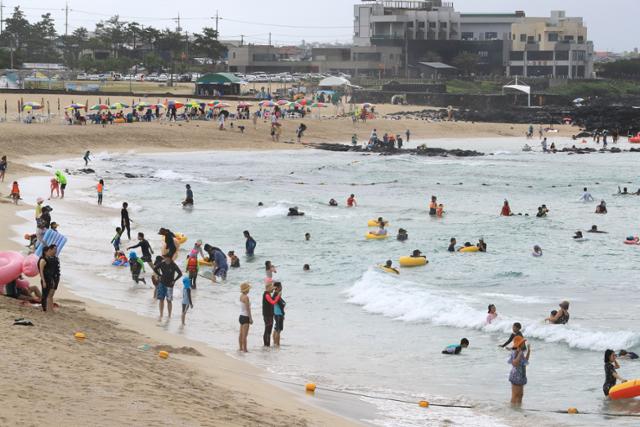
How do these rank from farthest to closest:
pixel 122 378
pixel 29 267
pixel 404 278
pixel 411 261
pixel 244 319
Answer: pixel 411 261, pixel 404 278, pixel 244 319, pixel 29 267, pixel 122 378

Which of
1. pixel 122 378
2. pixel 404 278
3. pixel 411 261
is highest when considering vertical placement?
pixel 122 378

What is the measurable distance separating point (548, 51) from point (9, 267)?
387ft

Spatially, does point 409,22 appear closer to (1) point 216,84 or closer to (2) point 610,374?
(1) point 216,84

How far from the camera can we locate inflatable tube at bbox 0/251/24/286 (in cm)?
1441

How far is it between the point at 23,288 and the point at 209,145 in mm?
42956

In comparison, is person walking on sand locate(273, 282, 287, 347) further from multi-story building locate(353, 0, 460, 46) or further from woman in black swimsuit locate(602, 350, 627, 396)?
multi-story building locate(353, 0, 460, 46)

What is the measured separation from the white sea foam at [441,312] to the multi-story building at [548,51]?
107136 millimetres

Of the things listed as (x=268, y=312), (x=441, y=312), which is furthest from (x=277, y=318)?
(x=441, y=312)

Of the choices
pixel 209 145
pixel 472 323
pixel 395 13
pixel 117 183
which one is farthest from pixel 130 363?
pixel 395 13

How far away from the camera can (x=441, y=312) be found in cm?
1919

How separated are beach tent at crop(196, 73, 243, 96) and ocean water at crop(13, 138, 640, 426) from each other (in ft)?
115

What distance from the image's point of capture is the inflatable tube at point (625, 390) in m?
13.3

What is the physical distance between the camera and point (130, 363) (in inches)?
475

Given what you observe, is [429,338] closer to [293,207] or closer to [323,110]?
[293,207]
